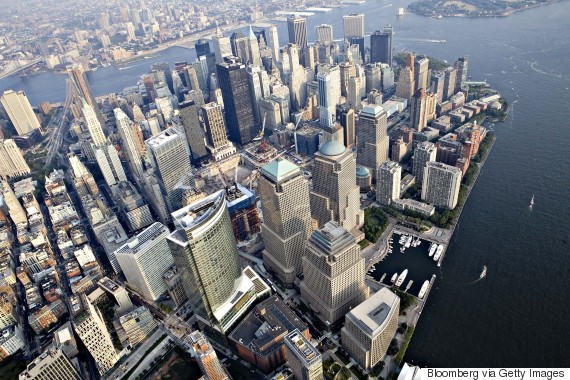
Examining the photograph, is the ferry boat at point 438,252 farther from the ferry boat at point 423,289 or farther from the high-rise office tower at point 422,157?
the high-rise office tower at point 422,157

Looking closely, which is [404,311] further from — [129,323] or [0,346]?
[0,346]

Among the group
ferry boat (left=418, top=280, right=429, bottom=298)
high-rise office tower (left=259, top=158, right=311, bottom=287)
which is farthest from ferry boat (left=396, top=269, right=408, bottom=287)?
high-rise office tower (left=259, top=158, right=311, bottom=287)

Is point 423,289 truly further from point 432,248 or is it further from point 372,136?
point 372,136

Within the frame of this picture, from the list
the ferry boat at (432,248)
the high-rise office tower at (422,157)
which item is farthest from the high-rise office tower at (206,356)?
the high-rise office tower at (422,157)

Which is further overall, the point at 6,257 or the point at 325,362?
the point at 6,257

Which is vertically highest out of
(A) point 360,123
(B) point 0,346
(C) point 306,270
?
(A) point 360,123

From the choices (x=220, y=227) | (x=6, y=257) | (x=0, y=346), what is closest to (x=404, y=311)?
(x=220, y=227)

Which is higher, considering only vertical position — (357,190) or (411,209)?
(357,190)
